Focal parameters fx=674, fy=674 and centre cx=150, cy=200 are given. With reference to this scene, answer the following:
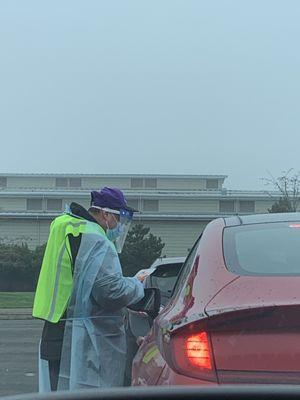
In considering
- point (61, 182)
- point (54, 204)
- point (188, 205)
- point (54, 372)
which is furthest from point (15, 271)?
point (54, 372)

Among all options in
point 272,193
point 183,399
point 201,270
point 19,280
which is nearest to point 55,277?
point 201,270

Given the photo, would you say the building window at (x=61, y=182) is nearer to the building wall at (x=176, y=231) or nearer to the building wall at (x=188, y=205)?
the building wall at (x=188, y=205)

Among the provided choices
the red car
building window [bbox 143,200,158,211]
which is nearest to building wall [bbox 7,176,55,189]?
building window [bbox 143,200,158,211]

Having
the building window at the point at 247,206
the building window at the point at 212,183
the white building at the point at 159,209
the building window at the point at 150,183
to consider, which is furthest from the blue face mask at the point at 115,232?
the building window at the point at 212,183

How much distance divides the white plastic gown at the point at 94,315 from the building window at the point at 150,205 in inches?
1584

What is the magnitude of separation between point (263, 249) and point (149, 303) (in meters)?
1.31

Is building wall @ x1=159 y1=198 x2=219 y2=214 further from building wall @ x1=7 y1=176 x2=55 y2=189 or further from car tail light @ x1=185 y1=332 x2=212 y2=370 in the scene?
car tail light @ x1=185 y1=332 x2=212 y2=370

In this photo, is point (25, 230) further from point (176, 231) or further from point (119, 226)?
point (119, 226)

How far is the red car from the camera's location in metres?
2.37

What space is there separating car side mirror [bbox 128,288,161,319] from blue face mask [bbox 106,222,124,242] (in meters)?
0.44

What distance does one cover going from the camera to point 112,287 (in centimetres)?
383

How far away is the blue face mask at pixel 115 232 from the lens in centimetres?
431

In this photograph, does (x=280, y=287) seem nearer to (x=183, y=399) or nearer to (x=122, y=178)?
(x=183, y=399)

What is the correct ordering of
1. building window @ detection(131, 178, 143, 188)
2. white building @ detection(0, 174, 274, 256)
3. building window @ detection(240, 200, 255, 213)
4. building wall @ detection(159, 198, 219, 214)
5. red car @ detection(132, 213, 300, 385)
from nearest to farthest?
red car @ detection(132, 213, 300, 385) → white building @ detection(0, 174, 274, 256) → building wall @ detection(159, 198, 219, 214) → building window @ detection(240, 200, 255, 213) → building window @ detection(131, 178, 143, 188)
